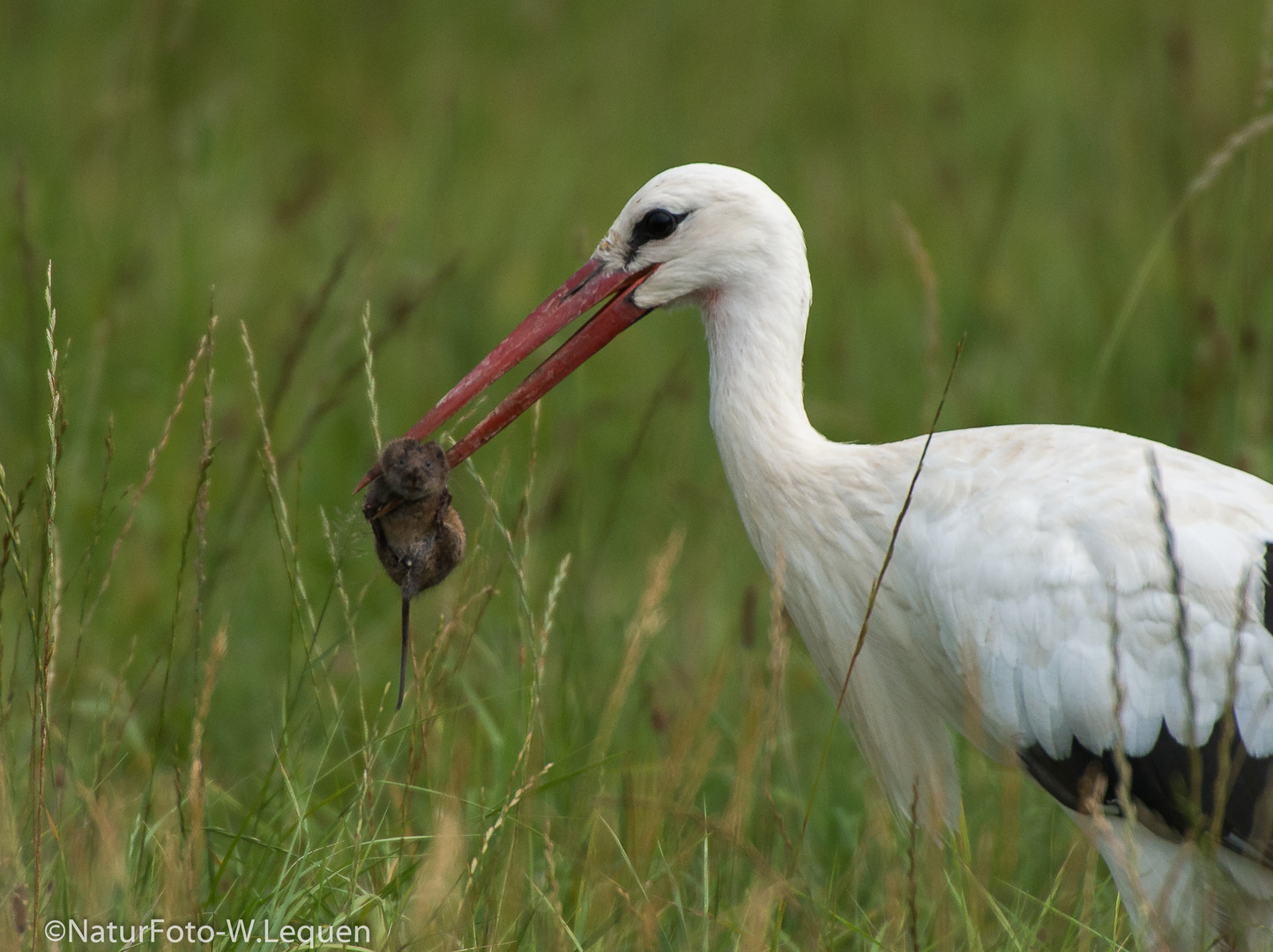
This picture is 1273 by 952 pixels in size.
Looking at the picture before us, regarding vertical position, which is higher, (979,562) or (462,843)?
(979,562)

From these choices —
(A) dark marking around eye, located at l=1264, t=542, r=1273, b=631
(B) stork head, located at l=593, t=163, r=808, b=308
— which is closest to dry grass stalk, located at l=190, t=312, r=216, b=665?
(B) stork head, located at l=593, t=163, r=808, b=308

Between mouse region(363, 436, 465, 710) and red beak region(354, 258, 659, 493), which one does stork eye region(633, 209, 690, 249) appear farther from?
mouse region(363, 436, 465, 710)

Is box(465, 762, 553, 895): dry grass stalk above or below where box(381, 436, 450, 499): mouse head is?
below

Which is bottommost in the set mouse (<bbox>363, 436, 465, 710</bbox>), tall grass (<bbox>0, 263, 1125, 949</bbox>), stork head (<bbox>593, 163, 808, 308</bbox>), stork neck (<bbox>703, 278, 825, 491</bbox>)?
tall grass (<bbox>0, 263, 1125, 949</bbox>)

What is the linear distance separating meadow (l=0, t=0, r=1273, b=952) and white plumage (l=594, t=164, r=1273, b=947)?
22cm

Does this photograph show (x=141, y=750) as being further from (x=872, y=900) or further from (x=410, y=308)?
(x=872, y=900)

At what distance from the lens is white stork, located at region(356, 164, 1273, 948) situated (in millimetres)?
2783

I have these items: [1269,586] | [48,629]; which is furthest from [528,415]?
[48,629]

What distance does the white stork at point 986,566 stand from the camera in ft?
9.13

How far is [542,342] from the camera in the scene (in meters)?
3.22

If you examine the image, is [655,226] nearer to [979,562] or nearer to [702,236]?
[702,236]

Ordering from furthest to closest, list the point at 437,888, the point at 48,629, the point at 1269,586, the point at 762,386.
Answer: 1. the point at 762,386
2. the point at 1269,586
3. the point at 48,629
4. the point at 437,888

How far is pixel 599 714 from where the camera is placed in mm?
3754

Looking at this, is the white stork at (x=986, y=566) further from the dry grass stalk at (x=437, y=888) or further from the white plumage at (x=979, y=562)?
the dry grass stalk at (x=437, y=888)
